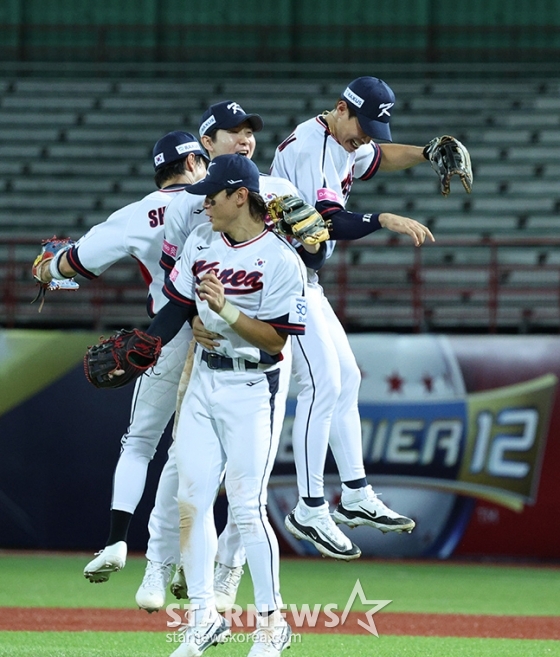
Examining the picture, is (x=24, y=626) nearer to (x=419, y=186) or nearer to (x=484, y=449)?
(x=484, y=449)

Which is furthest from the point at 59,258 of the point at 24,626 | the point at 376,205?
the point at 376,205

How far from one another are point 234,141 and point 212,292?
1.18 metres

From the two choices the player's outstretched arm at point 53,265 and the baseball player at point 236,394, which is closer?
the baseball player at point 236,394

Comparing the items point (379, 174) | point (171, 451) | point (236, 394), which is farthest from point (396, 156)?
point (379, 174)

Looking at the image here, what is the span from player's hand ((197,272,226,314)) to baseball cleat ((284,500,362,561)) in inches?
49.8

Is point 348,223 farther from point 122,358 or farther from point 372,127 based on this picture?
point 122,358

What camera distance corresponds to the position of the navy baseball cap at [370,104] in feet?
18.7

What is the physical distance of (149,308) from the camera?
6.10 metres

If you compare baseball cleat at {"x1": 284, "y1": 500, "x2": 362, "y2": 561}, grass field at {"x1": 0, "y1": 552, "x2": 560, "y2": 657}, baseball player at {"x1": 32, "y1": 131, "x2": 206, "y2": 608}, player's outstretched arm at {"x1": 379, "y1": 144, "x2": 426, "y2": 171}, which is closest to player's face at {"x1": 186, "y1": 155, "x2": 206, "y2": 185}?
baseball player at {"x1": 32, "y1": 131, "x2": 206, "y2": 608}

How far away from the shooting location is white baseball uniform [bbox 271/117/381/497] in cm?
571

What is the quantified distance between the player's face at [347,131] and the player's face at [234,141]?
429 mm

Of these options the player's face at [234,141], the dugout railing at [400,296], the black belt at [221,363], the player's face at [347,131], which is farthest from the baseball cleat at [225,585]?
the dugout railing at [400,296]

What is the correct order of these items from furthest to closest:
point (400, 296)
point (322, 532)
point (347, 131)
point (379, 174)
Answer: point (379, 174) → point (400, 296) → point (347, 131) → point (322, 532)

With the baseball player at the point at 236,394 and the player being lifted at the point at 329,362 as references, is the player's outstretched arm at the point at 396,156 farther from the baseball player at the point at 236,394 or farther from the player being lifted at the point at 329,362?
the baseball player at the point at 236,394
